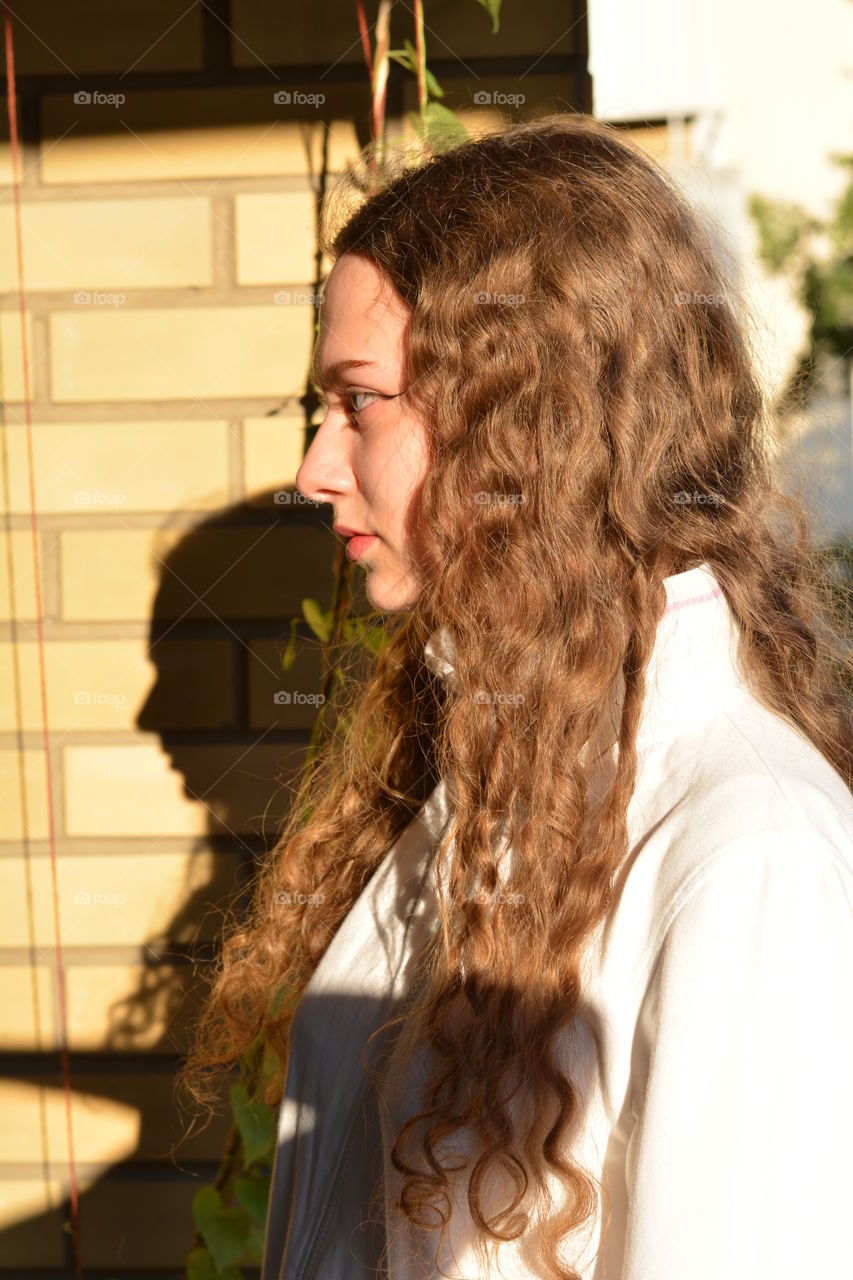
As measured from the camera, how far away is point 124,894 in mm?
1717

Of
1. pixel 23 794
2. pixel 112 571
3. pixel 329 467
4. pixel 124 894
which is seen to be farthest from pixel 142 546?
pixel 329 467

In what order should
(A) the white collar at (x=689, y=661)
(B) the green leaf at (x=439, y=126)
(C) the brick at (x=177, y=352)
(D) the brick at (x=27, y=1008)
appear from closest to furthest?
(A) the white collar at (x=689, y=661)
(B) the green leaf at (x=439, y=126)
(C) the brick at (x=177, y=352)
(D) the brick at (x=27, y=1008)

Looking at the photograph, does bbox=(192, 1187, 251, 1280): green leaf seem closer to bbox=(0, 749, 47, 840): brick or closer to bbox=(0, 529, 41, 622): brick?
bbox=(0, 749, 47, 840): brick

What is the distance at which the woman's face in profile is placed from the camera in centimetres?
104

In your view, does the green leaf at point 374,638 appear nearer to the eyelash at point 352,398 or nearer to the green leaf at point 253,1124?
the eyelash at point 352,398

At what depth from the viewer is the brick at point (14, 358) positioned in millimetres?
1674

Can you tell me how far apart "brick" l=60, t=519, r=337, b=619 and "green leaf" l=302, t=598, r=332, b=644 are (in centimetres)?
7

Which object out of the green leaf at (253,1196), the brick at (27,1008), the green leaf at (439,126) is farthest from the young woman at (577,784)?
the brick at (27,1008)

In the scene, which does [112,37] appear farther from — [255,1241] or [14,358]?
[255,1241]

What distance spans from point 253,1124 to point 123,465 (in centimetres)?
98

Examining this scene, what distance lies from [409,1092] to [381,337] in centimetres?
68

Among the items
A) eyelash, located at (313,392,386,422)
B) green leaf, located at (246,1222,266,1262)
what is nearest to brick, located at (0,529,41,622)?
eyelash, located at (313,392,386,422)

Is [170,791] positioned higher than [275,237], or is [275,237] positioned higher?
[275,237]

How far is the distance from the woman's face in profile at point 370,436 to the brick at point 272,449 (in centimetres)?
54
